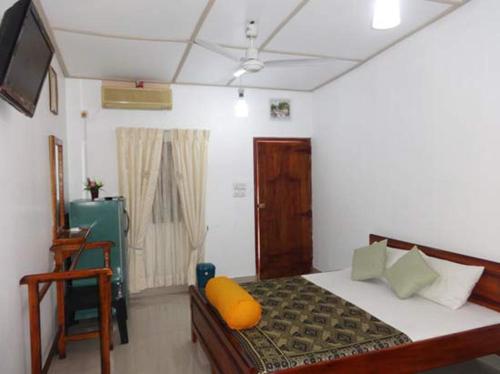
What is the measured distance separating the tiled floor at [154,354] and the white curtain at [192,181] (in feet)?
2.92

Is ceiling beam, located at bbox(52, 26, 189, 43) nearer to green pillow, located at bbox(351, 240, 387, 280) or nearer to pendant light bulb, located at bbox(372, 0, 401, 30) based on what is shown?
pendant light bulb, located at bbox(372, 0, 401, 30)

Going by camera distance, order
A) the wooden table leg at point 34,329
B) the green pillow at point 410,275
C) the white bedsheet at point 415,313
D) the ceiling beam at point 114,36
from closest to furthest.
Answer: the wooden table leg at point 34,329
the white bedsheet at point 415,313
the green pillow at point 410,275
the ceiling beam at point 114,36

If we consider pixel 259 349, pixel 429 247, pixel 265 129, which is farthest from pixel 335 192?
pixel 259 349

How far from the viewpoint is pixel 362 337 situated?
82.1 inches

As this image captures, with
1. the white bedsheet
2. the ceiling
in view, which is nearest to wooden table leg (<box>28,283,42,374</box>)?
the ceiling

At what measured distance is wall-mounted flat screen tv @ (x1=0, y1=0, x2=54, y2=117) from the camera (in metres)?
1.64

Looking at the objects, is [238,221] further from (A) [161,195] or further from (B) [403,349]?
(B) [403,349]

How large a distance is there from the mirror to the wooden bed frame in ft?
5.58

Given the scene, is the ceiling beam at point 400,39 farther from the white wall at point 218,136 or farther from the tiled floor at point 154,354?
the tiled floor at point 154,354

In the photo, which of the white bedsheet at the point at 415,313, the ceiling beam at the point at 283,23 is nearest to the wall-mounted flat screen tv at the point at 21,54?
the ceiling beam at the point at 283,23

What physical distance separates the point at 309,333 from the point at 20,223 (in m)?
1.96

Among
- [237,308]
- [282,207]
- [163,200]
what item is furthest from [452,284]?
[163,200]

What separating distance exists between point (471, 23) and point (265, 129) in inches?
107

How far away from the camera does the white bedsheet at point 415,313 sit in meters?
2.19
